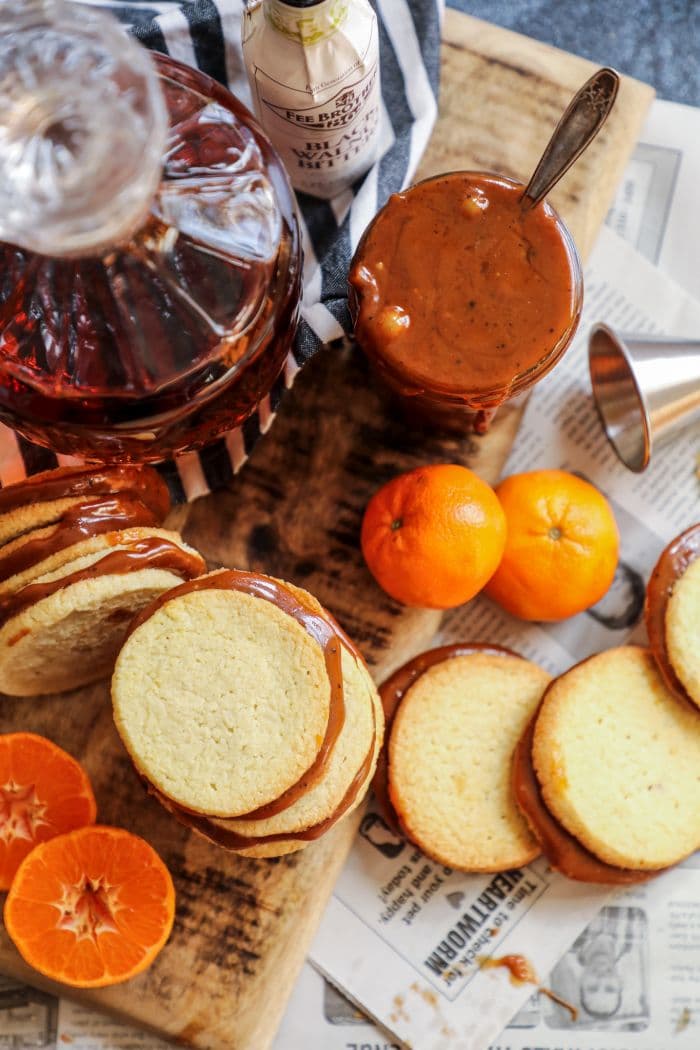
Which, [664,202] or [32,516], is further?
[664,202]

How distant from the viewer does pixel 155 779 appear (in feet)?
4.61

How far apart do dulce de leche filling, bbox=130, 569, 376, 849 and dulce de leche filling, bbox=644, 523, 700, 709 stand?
541 mm

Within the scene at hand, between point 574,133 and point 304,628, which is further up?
point 574,133

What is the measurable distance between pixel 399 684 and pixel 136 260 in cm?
87

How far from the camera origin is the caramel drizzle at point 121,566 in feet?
4.62

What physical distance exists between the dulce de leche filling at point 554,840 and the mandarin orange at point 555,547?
22 cm

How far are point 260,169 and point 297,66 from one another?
0.17m

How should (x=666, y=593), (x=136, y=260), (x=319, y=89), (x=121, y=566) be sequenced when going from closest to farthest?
(x=136, y=260)
(x=319, y=89)
(x=121, y=566)
(x=666, y=593)

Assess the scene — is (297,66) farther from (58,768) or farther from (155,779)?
(58,768)

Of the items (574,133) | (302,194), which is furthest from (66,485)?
(574,133)

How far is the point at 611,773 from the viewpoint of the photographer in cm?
164

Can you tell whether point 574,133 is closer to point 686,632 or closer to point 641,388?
point 641,388

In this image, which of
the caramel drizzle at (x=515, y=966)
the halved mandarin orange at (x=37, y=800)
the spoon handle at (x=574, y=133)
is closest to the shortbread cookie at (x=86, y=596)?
the halved mandarin orange at (x=37, y=800)

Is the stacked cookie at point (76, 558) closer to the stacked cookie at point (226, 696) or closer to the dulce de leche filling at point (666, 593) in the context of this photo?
the stacked cookie at point (226, 696)
